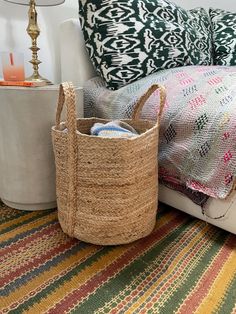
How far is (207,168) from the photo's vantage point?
2.44 feet

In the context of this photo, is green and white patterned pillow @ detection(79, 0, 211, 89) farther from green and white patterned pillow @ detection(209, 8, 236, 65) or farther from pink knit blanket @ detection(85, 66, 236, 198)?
green and white patterned pillow @ detection(209, 8, 236, 65)

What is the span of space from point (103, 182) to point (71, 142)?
13 centimetres

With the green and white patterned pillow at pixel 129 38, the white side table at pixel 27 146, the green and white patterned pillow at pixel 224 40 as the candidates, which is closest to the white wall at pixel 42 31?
the green and white patterned pillow at pixel 129 38

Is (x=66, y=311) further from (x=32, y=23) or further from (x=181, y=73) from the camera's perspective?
(x=32, y=23)

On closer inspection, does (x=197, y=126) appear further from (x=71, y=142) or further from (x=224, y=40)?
(x=224, y=40)

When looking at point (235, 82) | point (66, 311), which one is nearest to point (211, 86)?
point (235, 82)

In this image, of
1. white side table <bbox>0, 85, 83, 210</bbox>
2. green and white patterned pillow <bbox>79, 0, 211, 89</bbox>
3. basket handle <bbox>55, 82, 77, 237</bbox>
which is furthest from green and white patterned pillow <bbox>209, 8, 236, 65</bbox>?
basket handle <bbox>55, 82, 77, 237</bbox>

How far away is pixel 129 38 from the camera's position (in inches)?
39.1

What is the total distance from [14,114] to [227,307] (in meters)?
0.77

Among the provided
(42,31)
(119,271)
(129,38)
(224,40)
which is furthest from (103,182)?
(224,40)

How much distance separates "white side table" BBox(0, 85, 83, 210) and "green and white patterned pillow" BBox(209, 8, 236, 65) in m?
0.89

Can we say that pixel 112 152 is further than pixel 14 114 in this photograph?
No

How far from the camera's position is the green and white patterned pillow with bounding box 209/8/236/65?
137 cm

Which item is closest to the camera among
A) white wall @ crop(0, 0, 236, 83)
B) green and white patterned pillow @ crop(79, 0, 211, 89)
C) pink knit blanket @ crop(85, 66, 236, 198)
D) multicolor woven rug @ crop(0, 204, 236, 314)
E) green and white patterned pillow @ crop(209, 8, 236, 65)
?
multicolor woven rug @ crop(0, 204, 236, 314)
